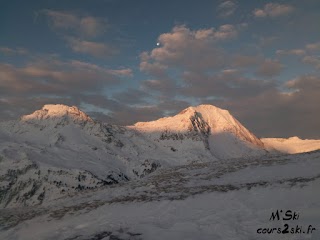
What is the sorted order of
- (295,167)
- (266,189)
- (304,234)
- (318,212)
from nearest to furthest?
1. (304,234)
2. (318,212)
3. (266,189)
4. (295,167)

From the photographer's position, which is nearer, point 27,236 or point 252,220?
point 252,220

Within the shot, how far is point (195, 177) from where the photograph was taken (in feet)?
73.2

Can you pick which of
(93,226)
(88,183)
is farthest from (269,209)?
(88,183)

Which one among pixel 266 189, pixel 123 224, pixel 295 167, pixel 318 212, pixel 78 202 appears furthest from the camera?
pixel 295 167

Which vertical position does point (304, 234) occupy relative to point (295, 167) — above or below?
below

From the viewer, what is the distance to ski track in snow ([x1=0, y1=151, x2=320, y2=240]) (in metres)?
12.5

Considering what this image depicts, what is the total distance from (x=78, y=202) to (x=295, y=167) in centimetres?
1197

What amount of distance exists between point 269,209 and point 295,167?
8194 millimetres

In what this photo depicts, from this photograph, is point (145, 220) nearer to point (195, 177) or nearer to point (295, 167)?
point (195, 177)

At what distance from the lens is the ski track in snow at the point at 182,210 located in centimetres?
1252

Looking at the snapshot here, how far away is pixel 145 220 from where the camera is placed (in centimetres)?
1424

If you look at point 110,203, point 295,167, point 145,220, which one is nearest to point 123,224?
point 145,220

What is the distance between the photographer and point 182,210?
603 inches

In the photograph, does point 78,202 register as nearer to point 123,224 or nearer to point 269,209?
point 123,224
